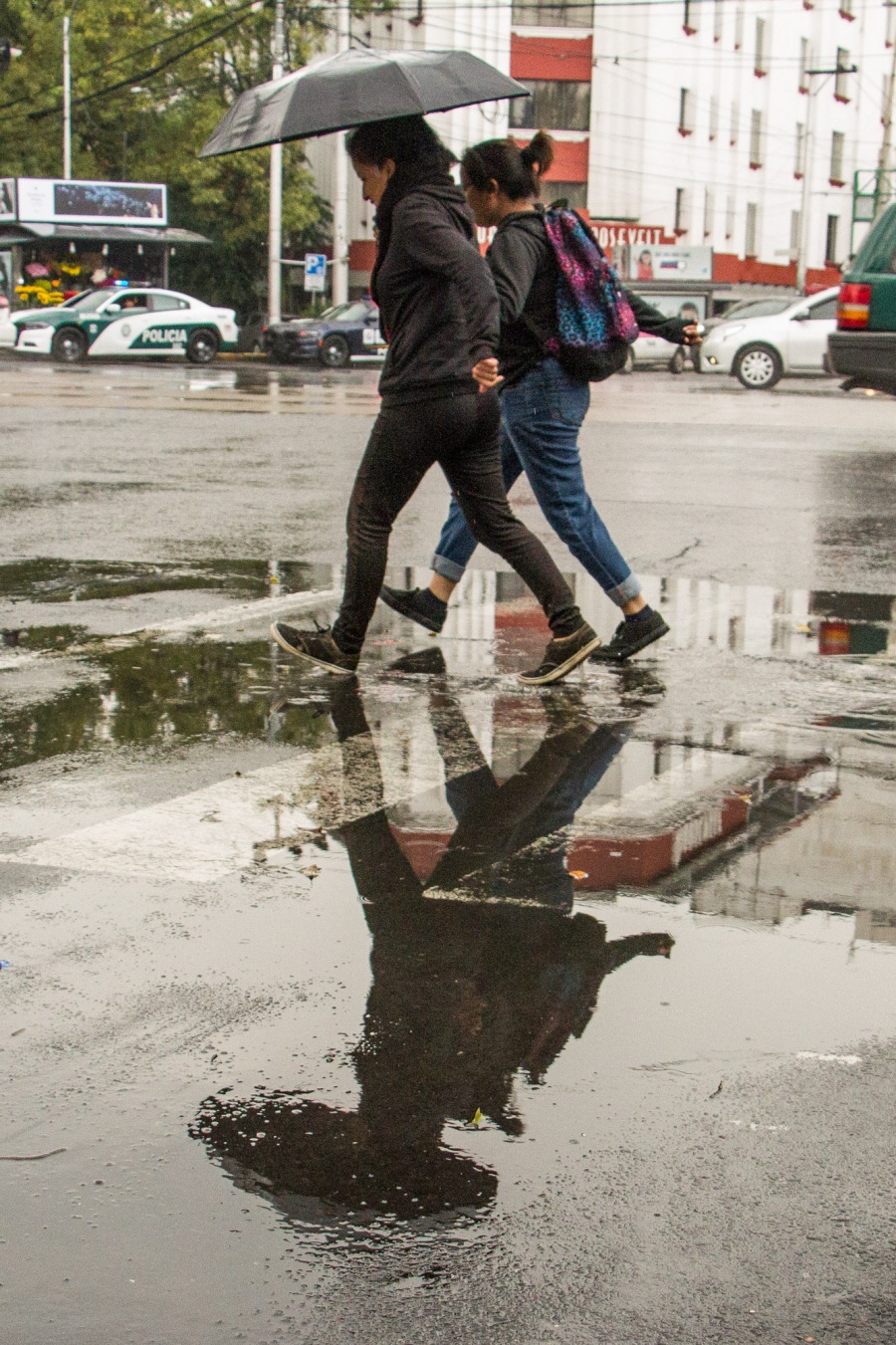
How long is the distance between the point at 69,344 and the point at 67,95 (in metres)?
18.9

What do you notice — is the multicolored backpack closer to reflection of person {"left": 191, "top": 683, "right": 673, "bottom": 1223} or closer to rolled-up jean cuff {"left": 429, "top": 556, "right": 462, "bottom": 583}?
rolled-up jean cuff {"left": 429, "top": 556, "right": 462, "bottom": 583}

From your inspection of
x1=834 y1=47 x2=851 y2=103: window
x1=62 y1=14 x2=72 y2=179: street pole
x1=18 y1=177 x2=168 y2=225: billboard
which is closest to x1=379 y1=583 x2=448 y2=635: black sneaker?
x1=18 y1=177 x2=168 y2=225: billboard

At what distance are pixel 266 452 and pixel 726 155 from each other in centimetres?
4819

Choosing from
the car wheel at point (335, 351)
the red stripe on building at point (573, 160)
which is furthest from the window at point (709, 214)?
the car wheel at point (335, 351)

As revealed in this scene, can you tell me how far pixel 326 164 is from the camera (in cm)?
5866

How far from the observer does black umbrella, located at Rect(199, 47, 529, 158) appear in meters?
5.77

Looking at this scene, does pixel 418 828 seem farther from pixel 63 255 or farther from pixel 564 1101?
pixel 63 255

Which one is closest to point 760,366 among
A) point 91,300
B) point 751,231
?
point 91,300

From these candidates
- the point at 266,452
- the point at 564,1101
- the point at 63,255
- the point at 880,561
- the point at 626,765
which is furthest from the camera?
the point at 63,255

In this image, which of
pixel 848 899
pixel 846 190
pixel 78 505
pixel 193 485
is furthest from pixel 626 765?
pixel 846 190

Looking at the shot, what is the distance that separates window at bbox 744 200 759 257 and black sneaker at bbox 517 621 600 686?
57.7m

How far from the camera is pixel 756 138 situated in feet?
200

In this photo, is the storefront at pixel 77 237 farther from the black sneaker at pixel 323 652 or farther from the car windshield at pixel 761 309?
the black sneaker at pixel 323 652

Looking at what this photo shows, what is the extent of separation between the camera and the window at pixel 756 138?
60.7 m
